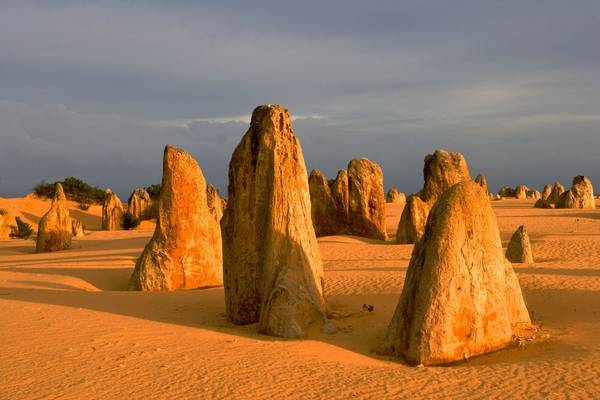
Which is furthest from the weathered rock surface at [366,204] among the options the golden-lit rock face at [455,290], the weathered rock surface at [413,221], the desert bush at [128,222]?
the desert bush at [128,222]

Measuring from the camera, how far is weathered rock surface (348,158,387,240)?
71.1 ft

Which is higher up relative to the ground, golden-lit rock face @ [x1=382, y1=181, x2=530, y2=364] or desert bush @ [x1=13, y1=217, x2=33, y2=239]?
desert bush @ [x1=13, y1=217, x2=33, y2=239]

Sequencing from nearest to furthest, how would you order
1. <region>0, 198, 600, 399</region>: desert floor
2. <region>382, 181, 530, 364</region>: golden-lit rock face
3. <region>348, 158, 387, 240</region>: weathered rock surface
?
<region>0, 198, 600, 399</region>: desert floor
<region>382, 181, 530, 364</region>: golden-lit rock face
<region>348, 158, 387, 240</region>: weathered rock surface

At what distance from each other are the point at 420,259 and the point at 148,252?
21.9 ft

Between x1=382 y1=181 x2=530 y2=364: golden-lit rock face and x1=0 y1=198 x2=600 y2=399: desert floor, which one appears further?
x1=382 y1=181 x2=530 y2=364: golden-lit rock face

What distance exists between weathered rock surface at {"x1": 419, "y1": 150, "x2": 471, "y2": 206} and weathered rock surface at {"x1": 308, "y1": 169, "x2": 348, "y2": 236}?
306 cm

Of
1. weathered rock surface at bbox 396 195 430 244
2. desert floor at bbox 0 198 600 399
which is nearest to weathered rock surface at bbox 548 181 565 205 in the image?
weathered rock surface at bbox 396 195 430 244

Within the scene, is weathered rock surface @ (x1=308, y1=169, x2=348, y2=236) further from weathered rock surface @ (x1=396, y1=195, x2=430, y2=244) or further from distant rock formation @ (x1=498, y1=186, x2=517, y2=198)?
distant rock formation @ (x1=498, y1=186, x2=517, y2=198)

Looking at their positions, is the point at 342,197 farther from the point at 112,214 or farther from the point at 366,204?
the point at 112,214

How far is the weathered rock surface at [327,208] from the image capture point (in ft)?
72.1

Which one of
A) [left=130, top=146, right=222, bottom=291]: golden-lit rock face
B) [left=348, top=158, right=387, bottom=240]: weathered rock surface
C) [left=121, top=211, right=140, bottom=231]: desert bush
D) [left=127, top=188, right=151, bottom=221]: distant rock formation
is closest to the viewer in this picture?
[left=130, top=146, right=222, bottom=291]: golden-lit rock face

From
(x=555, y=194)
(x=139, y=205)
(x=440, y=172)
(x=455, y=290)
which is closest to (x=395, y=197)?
(x=555, y=194)

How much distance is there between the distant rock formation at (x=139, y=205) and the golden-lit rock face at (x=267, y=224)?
85.6ft

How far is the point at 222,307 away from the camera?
10.1 m
